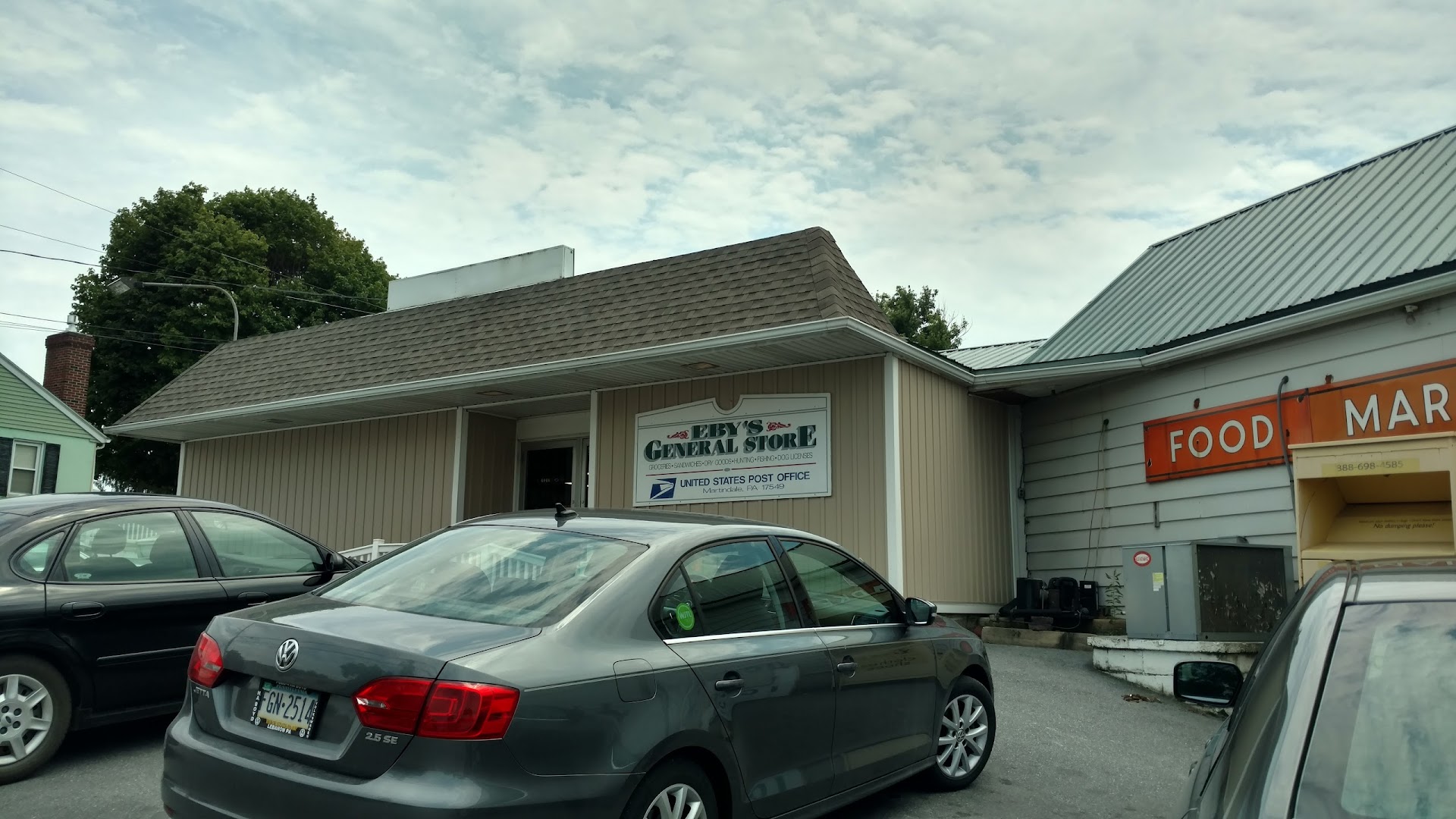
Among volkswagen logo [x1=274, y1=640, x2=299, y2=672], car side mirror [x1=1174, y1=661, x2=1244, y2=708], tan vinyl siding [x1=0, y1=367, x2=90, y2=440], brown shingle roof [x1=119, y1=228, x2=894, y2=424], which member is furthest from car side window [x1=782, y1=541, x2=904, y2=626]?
tan vinyl siding [x1=0, y1=367, x2=90, y2=440]

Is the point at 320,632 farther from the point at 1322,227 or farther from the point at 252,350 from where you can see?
the point at 252,350

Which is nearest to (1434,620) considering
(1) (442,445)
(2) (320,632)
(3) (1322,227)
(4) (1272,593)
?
(2) (320,632)

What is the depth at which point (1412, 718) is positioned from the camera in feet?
5.76

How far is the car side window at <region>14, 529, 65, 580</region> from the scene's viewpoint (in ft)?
17.9

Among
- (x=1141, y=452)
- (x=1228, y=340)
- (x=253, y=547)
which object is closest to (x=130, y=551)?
(x=253, y=547)

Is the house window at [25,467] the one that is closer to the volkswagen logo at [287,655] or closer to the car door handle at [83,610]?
the car door handle at [83,610]

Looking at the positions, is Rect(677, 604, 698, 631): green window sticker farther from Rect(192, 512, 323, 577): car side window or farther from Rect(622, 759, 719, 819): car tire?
Rect(192, 512, 323, 577): car side window

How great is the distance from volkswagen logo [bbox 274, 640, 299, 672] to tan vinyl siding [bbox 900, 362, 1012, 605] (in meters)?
7.62

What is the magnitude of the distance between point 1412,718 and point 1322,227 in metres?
10.7

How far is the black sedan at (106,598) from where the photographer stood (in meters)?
5.32

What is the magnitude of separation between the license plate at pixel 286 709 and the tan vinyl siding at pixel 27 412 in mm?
25385

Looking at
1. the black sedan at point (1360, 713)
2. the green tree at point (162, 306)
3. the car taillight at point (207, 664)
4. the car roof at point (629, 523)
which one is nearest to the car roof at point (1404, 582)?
the black sedan at point (1360, 713)

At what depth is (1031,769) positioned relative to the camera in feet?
19.7

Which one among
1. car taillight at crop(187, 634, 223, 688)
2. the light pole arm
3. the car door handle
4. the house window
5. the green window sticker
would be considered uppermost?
the light pole arm
